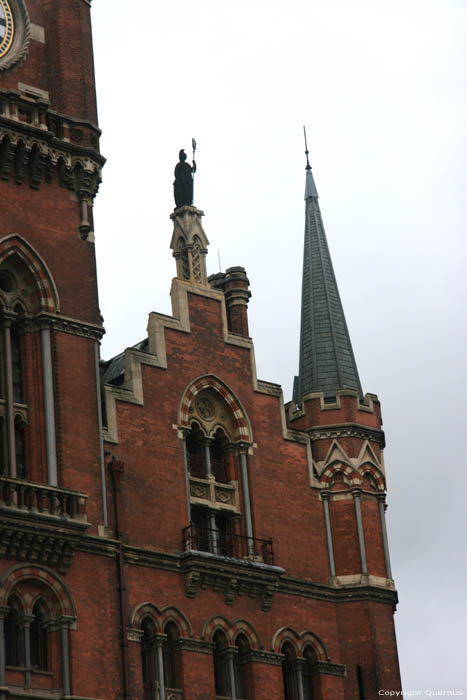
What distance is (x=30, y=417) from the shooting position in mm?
42938

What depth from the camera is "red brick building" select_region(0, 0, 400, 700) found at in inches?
1634

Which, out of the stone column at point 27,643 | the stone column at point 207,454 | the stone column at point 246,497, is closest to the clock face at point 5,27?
the stone column at point 207,454

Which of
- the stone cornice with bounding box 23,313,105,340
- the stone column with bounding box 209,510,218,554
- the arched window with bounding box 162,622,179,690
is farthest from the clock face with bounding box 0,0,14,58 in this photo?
the arched window with bounding box 162,622,179,690

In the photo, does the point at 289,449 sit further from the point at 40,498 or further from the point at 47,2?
the point at 47,2

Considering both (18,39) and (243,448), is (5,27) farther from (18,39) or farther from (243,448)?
(243,448)

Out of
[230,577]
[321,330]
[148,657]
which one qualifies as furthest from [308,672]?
[321,330]

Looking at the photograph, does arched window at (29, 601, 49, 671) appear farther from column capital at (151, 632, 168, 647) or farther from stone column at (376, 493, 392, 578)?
stone column at (376, 493, 392, 578)

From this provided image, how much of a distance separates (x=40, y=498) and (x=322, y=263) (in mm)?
15041

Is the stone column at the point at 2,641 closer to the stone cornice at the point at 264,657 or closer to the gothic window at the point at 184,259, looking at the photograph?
the stone cornice at the point at 264,657

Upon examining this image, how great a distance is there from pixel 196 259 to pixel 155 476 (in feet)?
23.0

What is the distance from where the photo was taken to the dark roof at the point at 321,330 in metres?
51.1

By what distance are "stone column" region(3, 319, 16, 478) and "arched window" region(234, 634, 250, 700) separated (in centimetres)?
796

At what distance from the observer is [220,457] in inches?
1875

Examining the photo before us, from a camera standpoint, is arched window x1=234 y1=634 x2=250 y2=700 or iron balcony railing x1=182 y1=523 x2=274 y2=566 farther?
iron balcony railing x1=182 y1=523 x2=274 y2=566
